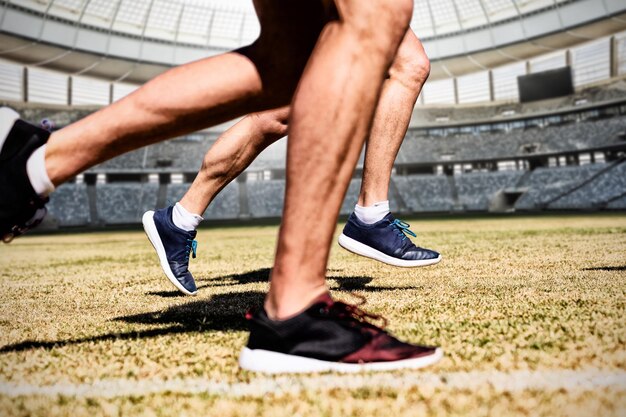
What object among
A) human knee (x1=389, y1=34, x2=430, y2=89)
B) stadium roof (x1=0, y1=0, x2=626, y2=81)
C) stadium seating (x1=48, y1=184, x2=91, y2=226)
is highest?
stadium roof (x1=0, y1=0, x2=626, y2=81)

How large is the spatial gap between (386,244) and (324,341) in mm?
1164

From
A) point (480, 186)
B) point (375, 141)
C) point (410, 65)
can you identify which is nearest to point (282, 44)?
point (375, 141)

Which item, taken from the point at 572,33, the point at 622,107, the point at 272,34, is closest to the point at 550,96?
the point at 622,107

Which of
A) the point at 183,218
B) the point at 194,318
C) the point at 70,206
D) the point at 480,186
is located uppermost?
Answer: the point at 183,218

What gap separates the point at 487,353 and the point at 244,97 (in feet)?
3.03

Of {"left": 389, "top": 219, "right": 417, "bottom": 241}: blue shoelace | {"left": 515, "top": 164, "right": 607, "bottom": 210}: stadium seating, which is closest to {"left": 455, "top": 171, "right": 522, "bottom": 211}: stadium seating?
{"left": 515, "top": 164, "right": 607, "bottom": 210}: stadium seating

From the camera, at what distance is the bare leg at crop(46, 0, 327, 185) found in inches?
46.4

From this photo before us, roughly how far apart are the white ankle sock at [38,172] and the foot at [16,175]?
0.4 inches

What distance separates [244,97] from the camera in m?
1.26

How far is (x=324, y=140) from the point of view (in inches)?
40.8

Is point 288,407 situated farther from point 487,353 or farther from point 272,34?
point 272,34

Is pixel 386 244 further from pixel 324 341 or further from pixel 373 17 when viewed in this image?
pixel 373 17

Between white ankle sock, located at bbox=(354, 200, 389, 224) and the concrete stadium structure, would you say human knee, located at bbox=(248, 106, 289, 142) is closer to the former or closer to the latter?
white ankle sock, located at bbox=(354, 200, 389, 224)

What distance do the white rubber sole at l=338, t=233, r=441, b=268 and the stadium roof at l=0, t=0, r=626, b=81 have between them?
Result: 27420 mm
